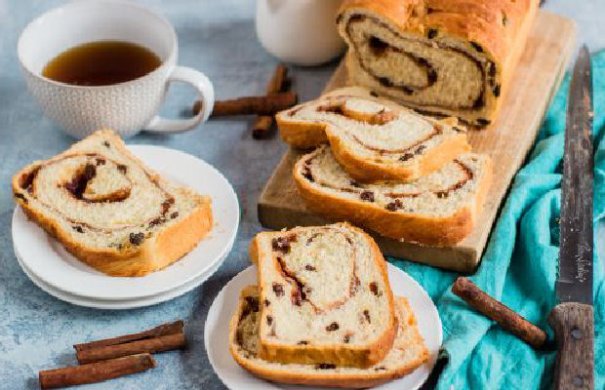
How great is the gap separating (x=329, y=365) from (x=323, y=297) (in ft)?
0.67

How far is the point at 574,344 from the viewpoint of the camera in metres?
2.38

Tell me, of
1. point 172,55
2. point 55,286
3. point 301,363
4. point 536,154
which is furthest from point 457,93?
point 55,286

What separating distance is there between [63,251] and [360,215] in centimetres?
86

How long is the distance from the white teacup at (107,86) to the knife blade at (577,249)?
46.8 inches

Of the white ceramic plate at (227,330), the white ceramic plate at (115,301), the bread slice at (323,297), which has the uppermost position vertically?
the bread slice at (323,297)

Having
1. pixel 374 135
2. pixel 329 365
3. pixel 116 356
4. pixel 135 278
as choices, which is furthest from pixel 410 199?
pixel 116 356

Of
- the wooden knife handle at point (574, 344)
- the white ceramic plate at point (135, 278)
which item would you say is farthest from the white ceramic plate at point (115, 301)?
the wooden knife handle at point (574, 344)

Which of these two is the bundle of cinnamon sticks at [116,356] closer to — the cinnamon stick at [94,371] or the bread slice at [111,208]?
the cinnamon stick at [94,371]

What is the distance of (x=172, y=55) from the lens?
310 centimetres

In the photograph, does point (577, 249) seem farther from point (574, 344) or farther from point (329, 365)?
point (329, 365)

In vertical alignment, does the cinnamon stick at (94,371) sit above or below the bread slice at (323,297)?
below

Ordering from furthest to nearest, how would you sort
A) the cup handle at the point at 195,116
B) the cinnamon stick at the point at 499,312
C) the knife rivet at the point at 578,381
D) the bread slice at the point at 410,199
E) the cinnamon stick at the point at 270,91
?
the cinnamon stick at the point at 270,91 → the cup handle at the point at 195,116 → the bread slice at the point at 410,199 → the cinnamon stick at the point at 499,312 → the knife rivet at the point at 578,381

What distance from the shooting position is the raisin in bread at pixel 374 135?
2.81 metres

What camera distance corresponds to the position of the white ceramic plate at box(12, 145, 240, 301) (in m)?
2.58
